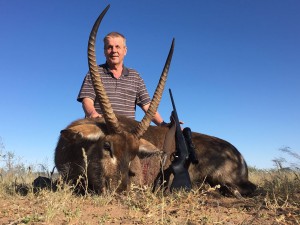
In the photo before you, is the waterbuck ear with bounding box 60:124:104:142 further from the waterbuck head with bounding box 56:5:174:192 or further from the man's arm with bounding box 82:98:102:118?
the man's arm with bounding box 82:98:102:118

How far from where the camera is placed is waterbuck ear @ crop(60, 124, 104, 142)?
4.44 m

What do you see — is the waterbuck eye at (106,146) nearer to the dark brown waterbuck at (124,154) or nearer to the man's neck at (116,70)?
the dark brown waterbuck at (124,154)

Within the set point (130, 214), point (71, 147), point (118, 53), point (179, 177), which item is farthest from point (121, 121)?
point (130, 214)

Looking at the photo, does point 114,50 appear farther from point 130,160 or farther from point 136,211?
point 136,211

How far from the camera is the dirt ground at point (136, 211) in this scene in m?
2.94

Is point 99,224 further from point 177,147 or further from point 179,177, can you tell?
point 177,147

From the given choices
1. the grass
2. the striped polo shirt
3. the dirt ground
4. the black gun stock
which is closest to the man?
the striped polo shirt

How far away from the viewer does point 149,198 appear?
377cm

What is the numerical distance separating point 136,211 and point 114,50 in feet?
13.2

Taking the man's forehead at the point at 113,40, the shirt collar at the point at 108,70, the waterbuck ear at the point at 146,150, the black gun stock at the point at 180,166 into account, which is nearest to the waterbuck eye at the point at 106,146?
the waterbuck ear at the point at 146,150

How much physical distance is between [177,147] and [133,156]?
0.79 metres

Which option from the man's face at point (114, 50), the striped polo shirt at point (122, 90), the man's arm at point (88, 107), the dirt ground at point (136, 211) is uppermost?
the man's face at point (114, 50)

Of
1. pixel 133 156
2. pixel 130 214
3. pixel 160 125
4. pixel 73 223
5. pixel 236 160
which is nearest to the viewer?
pixel 73 223

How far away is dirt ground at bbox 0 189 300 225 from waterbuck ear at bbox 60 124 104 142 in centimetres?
85
